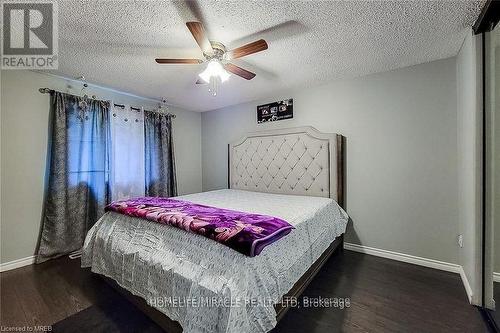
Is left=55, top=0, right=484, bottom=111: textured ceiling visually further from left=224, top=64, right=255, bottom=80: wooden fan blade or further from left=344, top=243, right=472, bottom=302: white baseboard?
left=344, top=243, right=472, bottom=302: white baseboard

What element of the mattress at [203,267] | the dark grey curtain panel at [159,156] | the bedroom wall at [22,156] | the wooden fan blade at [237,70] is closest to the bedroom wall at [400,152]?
the mattress at [203,267]

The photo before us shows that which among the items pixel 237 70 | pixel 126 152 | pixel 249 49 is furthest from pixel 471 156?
pixel 126 152

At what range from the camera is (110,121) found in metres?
3.25

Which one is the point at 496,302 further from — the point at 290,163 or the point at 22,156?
the point at 22,156

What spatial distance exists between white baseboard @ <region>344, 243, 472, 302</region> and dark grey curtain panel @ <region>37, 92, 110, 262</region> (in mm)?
3621

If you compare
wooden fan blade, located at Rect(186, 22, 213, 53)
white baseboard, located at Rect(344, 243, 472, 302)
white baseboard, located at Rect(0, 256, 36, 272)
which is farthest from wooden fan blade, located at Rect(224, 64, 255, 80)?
white baseboard, located at Rect(0, 256, 36, 272)

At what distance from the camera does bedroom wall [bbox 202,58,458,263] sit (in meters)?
2.36

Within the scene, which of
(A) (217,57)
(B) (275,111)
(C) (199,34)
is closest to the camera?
(C) (199,34)

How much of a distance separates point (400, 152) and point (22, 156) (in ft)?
14.8

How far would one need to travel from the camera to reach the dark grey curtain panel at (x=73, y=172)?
273cm

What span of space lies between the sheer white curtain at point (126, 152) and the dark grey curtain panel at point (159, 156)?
0.12 m

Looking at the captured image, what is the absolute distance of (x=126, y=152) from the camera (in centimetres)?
341

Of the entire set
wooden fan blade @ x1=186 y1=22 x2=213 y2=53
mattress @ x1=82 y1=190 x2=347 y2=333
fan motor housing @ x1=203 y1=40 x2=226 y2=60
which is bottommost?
mattress @ x1=82 y1=190 x2=347 y2=333

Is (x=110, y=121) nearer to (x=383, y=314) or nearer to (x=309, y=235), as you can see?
(x=309, y=235)
